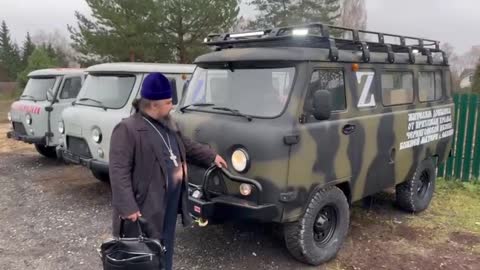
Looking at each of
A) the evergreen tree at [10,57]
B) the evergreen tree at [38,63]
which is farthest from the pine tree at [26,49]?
the evergreen tree at [38,63]

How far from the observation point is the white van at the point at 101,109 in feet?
20.8

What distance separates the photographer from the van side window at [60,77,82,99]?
9.00m

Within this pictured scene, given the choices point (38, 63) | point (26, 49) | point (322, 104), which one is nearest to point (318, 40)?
point (322, 104)

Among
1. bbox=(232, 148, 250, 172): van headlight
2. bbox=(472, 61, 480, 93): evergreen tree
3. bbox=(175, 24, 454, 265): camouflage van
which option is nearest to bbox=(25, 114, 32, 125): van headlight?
bbox=(175, 24, 454, 265): camouflage van

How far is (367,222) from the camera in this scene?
5.93 meters

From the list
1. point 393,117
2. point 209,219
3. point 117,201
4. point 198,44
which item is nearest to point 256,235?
point 209,219

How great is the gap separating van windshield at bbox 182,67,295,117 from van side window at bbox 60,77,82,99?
4.88 meters

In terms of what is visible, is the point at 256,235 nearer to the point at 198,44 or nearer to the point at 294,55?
the point at 294,55

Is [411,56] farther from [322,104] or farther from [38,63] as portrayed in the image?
[38,63]

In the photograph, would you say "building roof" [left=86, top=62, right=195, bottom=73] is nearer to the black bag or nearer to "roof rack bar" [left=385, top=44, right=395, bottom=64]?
"roof rack bar" [left=385, top=44, right=395, bottom=64]

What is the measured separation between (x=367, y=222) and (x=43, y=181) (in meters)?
5.66

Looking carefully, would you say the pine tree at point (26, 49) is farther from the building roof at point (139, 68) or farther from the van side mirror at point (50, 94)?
the building roof at point (139, 68)

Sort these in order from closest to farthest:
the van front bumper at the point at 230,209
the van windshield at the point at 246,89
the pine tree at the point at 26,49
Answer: the van front bumper at the point at 230,209, the van windshield at the point at 246,89, the pine tree at the point at 26,49

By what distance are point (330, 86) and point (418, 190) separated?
2.74m
